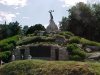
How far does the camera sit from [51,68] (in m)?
16.9

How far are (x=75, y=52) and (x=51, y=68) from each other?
19.0 meters

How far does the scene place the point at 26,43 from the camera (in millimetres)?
41312

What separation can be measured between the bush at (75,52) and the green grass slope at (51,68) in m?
16.2

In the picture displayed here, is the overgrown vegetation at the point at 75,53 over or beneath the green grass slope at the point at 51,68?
beneath

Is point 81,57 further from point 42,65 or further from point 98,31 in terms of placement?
point 98,31

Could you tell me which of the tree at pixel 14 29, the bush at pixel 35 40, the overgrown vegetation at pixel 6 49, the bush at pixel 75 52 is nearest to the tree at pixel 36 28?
the tree at pixel 14 29

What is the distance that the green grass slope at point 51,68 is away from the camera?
52.8 feet

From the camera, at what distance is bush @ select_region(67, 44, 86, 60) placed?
113 ft

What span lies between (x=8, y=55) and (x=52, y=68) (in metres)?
21.5

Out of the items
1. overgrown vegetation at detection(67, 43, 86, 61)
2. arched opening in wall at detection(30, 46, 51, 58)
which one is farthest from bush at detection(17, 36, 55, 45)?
overgrown vegetation at detection(67, 43, 86, 61)

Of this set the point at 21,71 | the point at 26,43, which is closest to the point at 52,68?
the point at 21,71

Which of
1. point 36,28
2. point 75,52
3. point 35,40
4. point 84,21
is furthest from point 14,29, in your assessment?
point 75,52

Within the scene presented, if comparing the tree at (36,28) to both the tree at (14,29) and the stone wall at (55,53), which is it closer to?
the tree at (14,29)

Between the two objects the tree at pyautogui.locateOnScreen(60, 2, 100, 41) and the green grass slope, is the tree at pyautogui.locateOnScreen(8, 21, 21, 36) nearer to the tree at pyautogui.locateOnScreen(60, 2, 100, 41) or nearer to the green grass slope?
the tree at pyautogui.locateOnScreen(60, 2, 100, 41)
